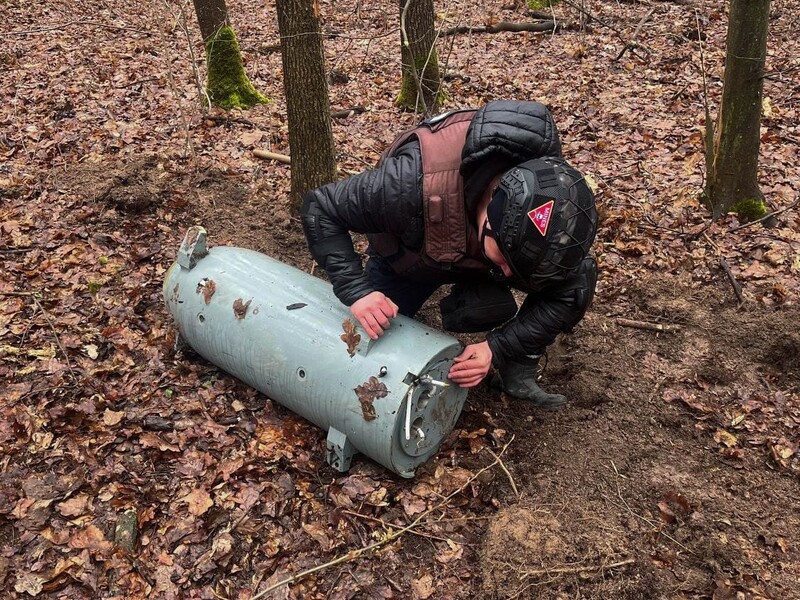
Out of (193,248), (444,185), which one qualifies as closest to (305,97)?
(193,248)

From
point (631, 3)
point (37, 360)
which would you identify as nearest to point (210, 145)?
point (37, 360)

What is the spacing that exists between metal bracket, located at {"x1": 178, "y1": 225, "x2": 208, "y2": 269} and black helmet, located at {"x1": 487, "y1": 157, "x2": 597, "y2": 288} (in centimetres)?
187

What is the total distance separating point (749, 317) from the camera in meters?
4.19

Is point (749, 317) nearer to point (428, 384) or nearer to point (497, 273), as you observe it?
point (497, 273)

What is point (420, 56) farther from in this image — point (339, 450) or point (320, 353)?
point (339, 450)

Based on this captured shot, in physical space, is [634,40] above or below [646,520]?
above

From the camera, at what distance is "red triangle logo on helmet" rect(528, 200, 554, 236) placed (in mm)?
2531

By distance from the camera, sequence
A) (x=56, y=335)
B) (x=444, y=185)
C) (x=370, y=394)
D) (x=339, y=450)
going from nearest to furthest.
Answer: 1. (x=444, y=185)
2. (x=370, y=394)
3. (x=339, y=450)
4. (x=56, y=335)

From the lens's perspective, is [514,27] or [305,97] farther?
[514,27]

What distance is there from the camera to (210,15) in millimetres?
7438

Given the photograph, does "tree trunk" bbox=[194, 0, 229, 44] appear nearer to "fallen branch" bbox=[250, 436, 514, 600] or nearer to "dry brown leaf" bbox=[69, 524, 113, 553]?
"dry brown leaf" bbox=[69, 524, 113, 553]

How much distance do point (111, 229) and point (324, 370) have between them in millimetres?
2884

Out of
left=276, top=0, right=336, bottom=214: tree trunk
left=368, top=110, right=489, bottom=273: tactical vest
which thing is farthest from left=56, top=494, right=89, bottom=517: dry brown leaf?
left=276, top=0, right=336, bottom=214: tree trunk

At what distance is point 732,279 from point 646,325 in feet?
2.91
